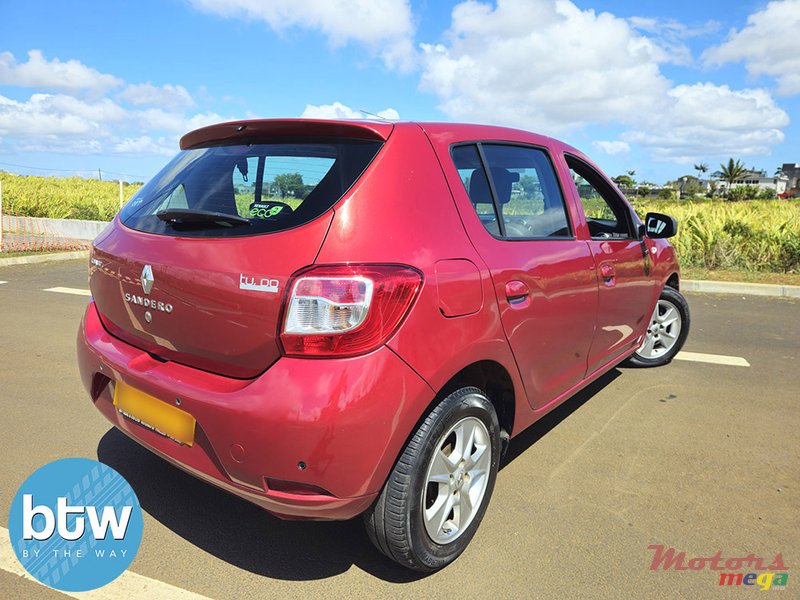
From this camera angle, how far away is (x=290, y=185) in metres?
2.11

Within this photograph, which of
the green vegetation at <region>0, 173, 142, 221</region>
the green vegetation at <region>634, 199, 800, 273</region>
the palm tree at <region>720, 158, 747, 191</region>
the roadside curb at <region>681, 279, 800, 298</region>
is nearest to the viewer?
the roadside curb at <region>681, 279, 800, 298</region>

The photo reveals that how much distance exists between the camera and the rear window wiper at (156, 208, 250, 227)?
2055mm

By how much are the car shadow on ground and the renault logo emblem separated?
42.0 inches

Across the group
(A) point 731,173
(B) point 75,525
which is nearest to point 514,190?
(B) point 75,525

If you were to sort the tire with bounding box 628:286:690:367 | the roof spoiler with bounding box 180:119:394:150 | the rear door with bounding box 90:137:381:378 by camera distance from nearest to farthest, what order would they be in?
the rear door with bounding box 90:137:381:378 → the roof spoiler with bounding box 180:119:394:150 → the tire with bounding box 628:286:690:367

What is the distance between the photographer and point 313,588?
2.14 metres

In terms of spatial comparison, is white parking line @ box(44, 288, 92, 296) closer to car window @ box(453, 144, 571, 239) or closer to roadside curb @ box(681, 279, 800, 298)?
car window @ box(453, 144, 571, 239)

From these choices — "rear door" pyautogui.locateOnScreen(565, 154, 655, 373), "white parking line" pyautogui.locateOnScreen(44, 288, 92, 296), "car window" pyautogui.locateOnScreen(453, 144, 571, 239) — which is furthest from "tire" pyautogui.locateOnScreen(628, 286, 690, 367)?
"white parking line" pyautogui.locateOnScreen(44, 288, 92, 296)

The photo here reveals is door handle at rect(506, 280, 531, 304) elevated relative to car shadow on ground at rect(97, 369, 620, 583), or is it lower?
elevated

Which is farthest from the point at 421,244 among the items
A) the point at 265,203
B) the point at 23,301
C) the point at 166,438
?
the point at 23,301

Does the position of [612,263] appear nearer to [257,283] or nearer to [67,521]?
[257,283]

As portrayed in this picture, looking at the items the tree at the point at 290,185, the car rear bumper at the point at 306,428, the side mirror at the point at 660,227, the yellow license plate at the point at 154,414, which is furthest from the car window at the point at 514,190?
the yellow license plate at the point at 154,414

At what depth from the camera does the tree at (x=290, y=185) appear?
6.75 ft

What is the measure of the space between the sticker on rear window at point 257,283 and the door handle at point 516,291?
0.97 m
